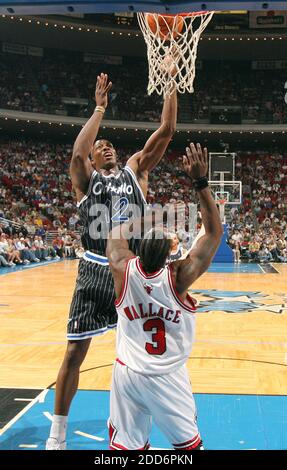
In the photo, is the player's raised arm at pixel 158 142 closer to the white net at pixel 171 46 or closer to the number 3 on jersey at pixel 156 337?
the white net at pixel 171 46

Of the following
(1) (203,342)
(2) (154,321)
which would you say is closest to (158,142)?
(2) (154,321)

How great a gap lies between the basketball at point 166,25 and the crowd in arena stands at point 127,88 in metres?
23.9

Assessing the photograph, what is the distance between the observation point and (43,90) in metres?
28.4

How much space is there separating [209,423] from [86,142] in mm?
2029

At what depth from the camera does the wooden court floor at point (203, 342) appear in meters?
4.41

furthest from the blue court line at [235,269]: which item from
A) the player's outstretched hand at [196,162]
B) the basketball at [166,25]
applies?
the player's outstretched hand at [196,162]

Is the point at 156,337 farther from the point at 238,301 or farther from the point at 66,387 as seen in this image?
the point at 238,301

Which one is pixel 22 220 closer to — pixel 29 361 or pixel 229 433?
pixel 29 361

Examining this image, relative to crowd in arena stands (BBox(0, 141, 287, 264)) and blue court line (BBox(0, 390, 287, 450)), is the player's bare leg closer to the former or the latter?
blue court line (BBox(0, 390, 287, 450))

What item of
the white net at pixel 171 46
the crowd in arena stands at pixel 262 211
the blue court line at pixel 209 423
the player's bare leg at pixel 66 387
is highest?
the white net at pixel 171 46

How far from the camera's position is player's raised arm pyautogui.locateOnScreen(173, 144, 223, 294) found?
215 cm

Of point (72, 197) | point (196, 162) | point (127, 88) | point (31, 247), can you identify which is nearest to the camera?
point (196, 162)

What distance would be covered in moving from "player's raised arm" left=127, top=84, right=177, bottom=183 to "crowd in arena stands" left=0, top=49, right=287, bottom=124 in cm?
2470

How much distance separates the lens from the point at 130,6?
2.97 metres
